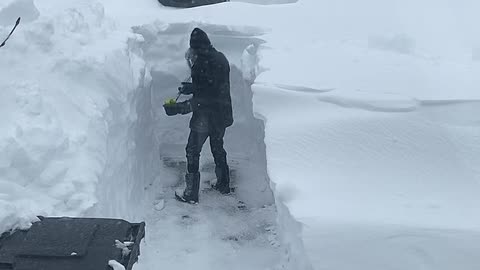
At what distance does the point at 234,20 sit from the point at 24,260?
207 inches

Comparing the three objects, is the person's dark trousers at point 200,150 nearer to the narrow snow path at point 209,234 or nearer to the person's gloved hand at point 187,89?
the narrow snow path at point 209,234

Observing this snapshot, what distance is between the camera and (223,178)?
6.86 metres

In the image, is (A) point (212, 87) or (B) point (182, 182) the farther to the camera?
(B) point (182, 182)

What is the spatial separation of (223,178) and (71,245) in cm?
362

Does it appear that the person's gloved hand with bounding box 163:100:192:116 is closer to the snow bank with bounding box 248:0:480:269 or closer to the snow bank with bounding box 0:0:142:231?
Result: the snow bank with bounding box 0:0:142:231

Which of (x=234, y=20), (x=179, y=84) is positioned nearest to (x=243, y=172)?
(x=179, y=84)

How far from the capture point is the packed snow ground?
4051mm

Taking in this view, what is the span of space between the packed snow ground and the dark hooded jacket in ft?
1.45

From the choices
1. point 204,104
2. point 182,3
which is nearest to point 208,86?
point 204,104

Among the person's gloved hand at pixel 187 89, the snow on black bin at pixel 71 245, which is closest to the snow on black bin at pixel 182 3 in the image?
the person's gloved hand at pixel 187 89

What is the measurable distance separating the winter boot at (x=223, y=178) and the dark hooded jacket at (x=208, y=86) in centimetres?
51

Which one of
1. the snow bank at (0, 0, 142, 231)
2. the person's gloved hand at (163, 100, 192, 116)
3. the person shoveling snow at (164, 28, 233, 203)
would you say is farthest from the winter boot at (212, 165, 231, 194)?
the snow bank at (0, 0, 142, 231)

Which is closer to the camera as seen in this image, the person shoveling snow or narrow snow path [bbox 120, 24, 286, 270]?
narrow snow path [bbox 120, 24, 286, 270]

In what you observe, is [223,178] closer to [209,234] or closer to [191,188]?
[191,188]
